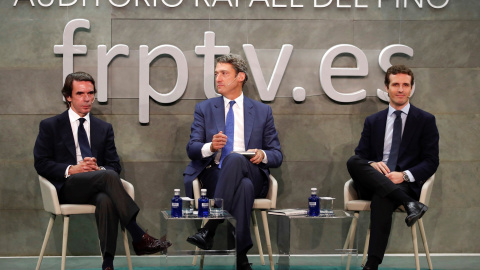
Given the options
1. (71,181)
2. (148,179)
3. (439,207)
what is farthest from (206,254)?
(439,207)

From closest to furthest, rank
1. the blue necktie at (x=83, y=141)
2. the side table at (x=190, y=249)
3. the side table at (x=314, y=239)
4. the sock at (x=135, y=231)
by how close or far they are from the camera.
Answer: the side table at (x=190, y=249)
the side table at (x=314, y=239)
the sock at (x=135, y=231)
the blue necktie at (x=83, y=141)

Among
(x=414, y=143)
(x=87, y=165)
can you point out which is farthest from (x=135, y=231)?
(x=414, y=143)

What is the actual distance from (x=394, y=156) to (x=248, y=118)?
1.21m

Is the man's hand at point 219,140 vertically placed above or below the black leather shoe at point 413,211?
above

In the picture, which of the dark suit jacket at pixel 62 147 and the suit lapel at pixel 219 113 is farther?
the suit lapel at pixel 219 113

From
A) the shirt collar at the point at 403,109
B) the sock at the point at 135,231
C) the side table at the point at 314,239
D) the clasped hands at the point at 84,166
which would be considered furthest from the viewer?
the shirt collar at the point at 403,109

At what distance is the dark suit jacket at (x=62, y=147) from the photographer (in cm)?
484

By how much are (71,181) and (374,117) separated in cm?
244

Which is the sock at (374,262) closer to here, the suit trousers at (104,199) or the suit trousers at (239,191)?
the suit trousers at (239,191)

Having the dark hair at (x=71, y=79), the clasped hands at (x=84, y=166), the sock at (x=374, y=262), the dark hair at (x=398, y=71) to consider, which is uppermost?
the dark hair at (x=398, y=71)

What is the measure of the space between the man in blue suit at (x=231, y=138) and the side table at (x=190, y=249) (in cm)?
61

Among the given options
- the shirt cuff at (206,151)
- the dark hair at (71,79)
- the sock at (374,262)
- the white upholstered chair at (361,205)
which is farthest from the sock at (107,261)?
the sock at (374,262)

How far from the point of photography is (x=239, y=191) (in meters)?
4.68

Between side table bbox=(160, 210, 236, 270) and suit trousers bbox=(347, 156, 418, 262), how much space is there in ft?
3.53
